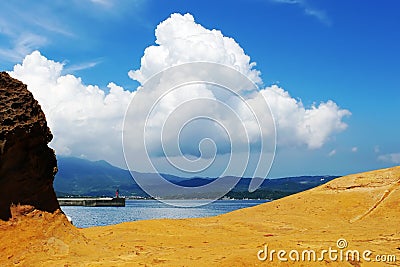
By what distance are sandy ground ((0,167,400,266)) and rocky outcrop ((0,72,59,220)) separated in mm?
480

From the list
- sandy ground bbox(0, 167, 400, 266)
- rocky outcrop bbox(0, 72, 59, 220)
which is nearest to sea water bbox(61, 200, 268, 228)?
sandy ground bbox(0, 167, 400, 266)

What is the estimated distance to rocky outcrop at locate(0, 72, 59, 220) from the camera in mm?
12977

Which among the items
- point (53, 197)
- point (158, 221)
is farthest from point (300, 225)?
point (53, 197)

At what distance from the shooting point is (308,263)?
39.2 feet

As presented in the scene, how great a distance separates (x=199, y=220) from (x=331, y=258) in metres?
11.8

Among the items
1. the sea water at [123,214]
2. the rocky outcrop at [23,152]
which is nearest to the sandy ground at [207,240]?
A: the rocky outcrop at [23,152]

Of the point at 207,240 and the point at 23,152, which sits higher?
the point at 23,152

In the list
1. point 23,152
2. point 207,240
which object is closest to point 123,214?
point 207,240

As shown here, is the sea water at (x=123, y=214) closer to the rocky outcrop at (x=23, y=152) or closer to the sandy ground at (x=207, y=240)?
the sandy ground at (x=207, y=240)

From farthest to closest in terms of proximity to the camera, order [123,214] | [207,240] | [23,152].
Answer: [123,214]
[207,240]
[23,152]

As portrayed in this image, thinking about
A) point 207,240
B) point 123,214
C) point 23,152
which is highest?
point 23,152

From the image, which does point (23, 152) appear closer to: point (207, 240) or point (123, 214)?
point (207, 240)

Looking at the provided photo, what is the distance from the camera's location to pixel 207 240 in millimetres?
16641

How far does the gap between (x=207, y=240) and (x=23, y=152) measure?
7.38 meters
